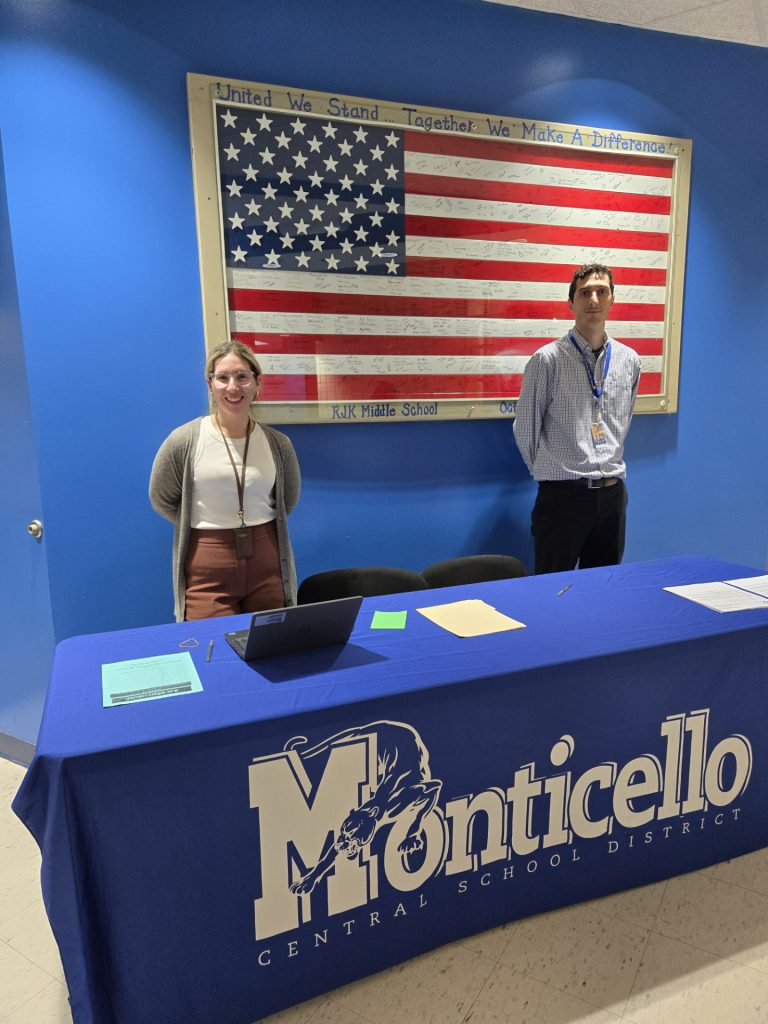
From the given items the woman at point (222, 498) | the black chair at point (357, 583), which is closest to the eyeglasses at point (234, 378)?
the woman at point (222, 498)

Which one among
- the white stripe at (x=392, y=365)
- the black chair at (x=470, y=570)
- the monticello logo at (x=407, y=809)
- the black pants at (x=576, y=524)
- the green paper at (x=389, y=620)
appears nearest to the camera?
the monticello logo at (x=407, y=809)

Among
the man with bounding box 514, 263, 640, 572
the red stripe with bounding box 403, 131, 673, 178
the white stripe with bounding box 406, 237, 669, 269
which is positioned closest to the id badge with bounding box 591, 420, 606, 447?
the man with bounding box 514, 263, 640, 572

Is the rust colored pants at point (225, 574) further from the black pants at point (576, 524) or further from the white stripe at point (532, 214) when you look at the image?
the white stripe at point (532, 214)

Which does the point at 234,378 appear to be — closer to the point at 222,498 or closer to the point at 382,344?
the point at 222,498

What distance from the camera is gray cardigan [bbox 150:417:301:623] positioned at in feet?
7.68

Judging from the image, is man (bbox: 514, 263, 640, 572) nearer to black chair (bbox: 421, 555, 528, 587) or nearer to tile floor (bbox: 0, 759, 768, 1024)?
black chair (bbox: 421, 555, 528, 587)

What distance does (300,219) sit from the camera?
2688 millimetres

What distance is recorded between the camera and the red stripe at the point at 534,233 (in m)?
2.89

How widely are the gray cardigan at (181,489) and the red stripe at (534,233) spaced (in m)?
1.18

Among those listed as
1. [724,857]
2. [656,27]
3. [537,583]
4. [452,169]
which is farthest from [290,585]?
[656,27]

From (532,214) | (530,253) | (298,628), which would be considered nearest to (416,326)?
(530,253)

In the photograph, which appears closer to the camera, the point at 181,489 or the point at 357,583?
the point at 181,489

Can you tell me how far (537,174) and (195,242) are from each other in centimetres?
157

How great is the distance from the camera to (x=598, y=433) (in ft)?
9.87
